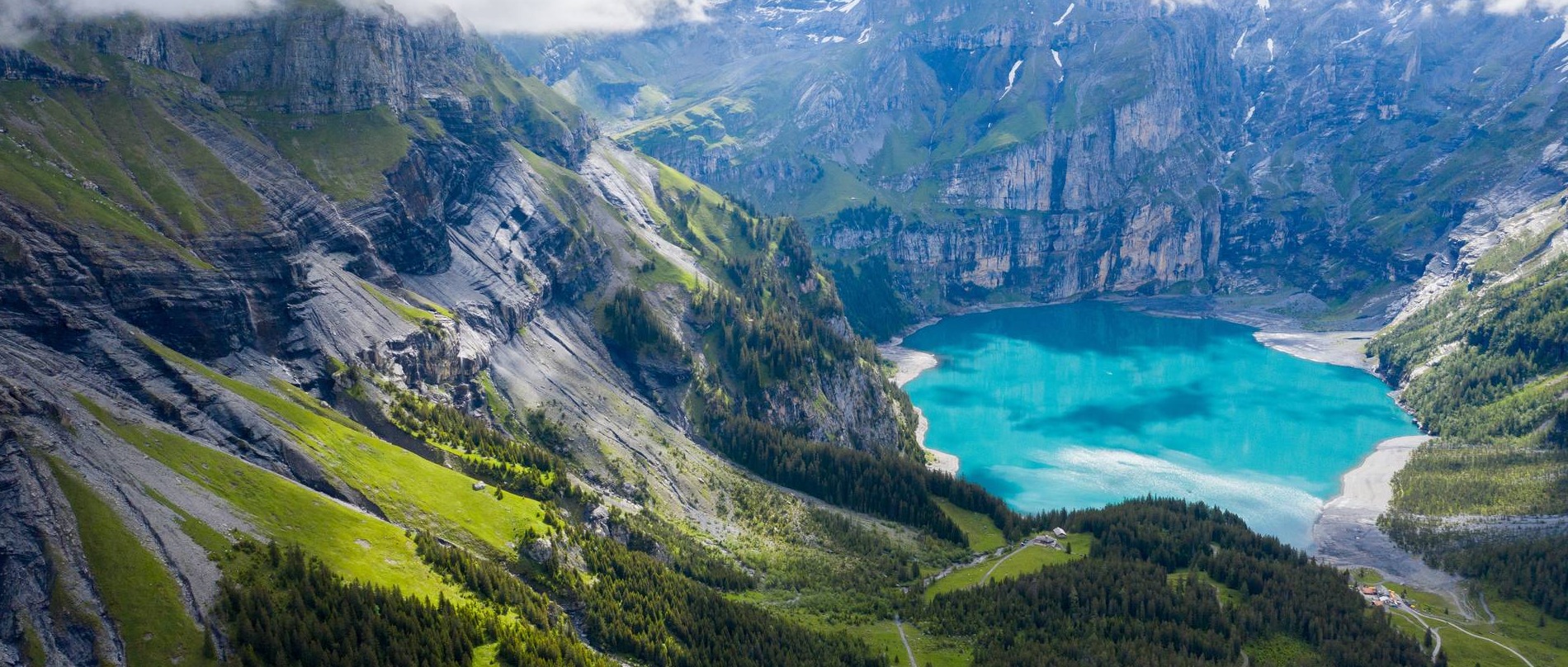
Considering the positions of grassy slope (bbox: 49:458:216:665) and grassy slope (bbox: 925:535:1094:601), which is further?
grassy slope (bbox: 925:535:1094:601)

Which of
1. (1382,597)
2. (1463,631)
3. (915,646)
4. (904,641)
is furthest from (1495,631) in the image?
(904,641)

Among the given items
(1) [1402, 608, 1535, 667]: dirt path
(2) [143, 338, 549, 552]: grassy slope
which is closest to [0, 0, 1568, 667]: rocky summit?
(2) [143, 338, 549, 552]: grassy slope

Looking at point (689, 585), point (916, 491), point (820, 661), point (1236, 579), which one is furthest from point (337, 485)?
point (1236, 579)

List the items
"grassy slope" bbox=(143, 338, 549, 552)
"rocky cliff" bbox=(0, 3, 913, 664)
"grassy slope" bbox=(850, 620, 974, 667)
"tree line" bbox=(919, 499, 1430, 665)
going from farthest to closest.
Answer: "tree line" bbox=(919, 499, 1430, 665) < "grassy slope" bbox=(850, 620, 974, 667) < "grassy slope" bbox=(143, 338, 549, 552) < "rocky cliff" bbox=(0, 3, 913, 664)

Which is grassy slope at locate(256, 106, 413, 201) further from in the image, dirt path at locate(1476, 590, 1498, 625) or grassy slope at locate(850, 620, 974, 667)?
dirt path at locate(1476, 590, 1498, 625)

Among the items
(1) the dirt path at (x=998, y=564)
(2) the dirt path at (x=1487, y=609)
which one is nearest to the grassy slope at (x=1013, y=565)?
(1) the dirt path at (x=998, y=564)

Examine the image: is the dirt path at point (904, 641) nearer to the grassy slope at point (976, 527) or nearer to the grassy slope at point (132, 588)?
the grassy slope at point (976, 527)
